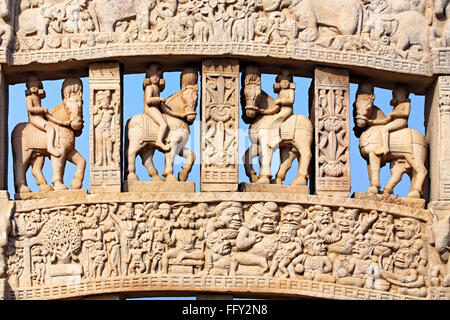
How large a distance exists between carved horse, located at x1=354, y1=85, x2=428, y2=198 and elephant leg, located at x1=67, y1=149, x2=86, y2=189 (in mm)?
2570

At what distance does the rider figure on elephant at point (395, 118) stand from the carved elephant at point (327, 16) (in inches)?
28.3

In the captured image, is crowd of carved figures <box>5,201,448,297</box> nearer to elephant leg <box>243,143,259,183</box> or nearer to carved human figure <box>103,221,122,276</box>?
carved human figure <box>103,221,122,276</box>

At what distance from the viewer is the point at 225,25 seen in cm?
1606

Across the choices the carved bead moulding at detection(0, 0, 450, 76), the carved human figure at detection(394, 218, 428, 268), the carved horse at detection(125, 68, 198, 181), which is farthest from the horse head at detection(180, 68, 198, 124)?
the carved human figure at detection(394, 218, 428, 268)

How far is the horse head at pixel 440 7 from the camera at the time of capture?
53.5 feet

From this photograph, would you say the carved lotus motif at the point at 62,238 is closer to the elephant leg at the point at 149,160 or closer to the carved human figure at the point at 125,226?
the carved human figure at the point at 125,226

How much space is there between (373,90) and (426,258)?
66.7 inches

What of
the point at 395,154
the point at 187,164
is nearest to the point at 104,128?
the point at 187,164

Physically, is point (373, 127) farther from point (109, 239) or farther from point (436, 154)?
point (109, 239)

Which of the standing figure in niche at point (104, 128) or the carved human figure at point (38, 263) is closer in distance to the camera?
the carved human figure at point (38, 263)

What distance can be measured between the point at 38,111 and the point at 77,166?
0.62 m

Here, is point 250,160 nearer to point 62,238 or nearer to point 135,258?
point 135,258

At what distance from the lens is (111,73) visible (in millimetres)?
16094

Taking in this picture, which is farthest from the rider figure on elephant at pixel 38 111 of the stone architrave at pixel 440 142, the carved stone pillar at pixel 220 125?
the stone architrave at pixel 440 142
